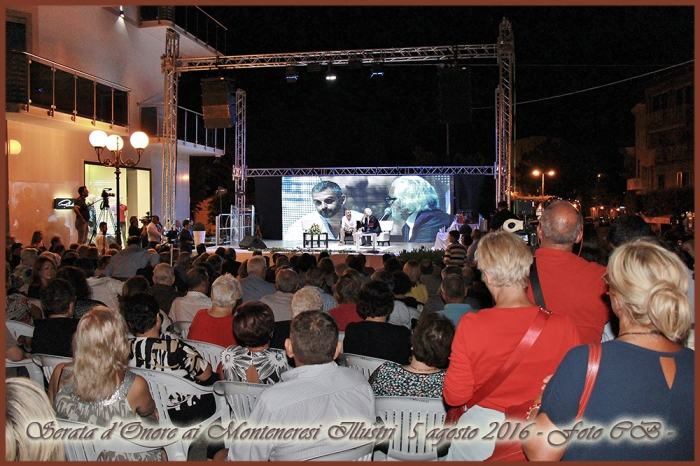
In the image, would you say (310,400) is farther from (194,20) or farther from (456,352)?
(194,20)

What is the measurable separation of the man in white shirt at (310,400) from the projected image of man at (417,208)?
18565 mm

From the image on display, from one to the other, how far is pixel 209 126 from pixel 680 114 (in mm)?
27127

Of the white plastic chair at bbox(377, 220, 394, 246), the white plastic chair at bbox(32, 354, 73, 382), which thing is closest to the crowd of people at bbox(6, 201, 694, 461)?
the white plastic chair at bbox(32, 354, 73, 382)

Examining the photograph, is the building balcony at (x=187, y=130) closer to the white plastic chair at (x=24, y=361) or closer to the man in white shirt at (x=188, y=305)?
the man in white shirt at (x=188, y=305)

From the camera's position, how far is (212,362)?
3764 millimetres

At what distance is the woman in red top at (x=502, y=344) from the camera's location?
209 cm

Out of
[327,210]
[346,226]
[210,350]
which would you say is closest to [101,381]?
[210,350]

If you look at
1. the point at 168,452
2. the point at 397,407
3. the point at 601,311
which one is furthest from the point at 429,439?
the point at 168,452

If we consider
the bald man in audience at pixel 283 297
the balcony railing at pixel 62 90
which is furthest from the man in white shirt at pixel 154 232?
the bald man in audience at pixel 283 297

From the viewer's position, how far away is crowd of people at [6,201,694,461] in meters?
1.63

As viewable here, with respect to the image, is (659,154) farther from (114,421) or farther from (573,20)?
(114,421)

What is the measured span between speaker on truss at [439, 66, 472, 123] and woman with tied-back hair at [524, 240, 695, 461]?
11552 mm

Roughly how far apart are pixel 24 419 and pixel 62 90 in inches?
521

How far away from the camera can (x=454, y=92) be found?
12820 mm
